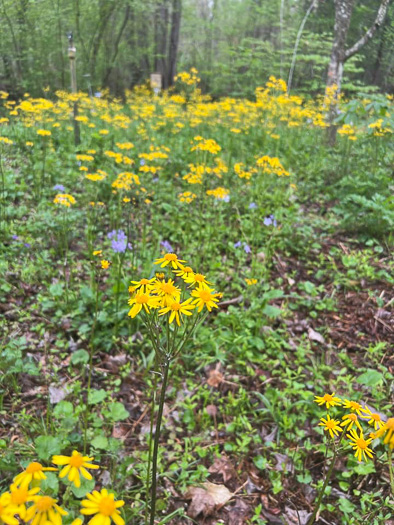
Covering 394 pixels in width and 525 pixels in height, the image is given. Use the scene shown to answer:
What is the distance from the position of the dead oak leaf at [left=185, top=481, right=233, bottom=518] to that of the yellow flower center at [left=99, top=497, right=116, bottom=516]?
1.07 meters

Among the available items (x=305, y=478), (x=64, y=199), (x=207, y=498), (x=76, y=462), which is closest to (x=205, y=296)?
(x=76, y=462)

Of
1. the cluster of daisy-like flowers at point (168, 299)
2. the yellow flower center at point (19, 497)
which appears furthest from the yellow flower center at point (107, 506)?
the cluster of daisy-like flowers at point (168, 299)

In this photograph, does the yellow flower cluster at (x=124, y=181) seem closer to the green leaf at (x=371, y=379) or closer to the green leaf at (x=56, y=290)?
the green leaf at (x=56, y=290)

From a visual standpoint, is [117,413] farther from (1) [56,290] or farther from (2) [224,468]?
(1) [56,290]

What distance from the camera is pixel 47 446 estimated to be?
4.58 ft

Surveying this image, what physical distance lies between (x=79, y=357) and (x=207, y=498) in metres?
0.97

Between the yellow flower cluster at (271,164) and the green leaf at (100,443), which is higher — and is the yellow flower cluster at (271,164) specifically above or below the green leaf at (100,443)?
above

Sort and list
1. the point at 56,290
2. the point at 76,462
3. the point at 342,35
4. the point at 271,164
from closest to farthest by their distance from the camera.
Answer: the point at 76,462 → the point at 56,290 → the point at 271,164 → the point at 342,35

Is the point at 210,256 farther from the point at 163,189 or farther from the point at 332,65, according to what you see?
the point at 332,65

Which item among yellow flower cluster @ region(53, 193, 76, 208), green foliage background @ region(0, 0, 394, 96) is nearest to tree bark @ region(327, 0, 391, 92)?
green foliage background @ region(0, 0, 394, 96)

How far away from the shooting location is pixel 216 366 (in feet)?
7.27

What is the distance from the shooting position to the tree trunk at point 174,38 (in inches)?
504

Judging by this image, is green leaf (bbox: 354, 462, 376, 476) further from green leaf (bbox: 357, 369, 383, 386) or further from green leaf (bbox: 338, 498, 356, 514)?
green leaf (bbox: 357, 369, 383, 386)

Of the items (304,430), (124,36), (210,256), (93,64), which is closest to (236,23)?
(124,36)
